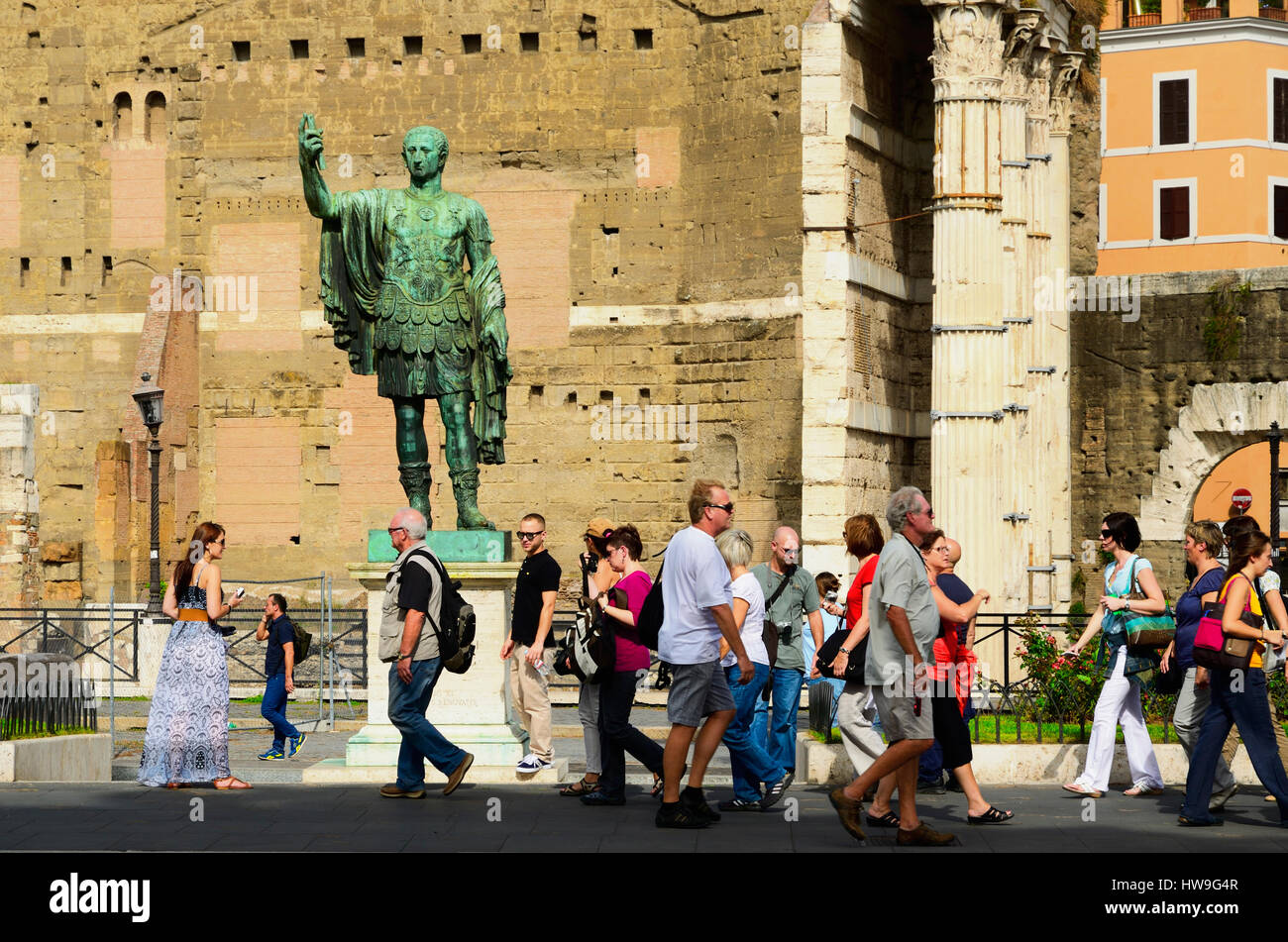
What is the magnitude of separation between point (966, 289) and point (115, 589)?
13.8m

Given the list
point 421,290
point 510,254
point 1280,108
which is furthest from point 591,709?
point 1280,108

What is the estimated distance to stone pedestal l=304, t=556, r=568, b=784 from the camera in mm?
12445

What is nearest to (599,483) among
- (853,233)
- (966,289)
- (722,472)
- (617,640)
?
(722,472)

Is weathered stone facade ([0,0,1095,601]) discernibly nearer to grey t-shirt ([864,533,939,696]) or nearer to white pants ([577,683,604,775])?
white pants ([577,683,604,775])

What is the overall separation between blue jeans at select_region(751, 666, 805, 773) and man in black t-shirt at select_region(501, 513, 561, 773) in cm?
139

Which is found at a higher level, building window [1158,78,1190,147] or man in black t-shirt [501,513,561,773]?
building window [1158,78,1190,147]

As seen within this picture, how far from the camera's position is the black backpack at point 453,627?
11398 millimetres

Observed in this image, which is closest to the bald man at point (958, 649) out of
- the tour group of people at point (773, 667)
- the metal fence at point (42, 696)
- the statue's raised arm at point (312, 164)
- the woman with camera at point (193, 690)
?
the tour group of people at point (773, 667)

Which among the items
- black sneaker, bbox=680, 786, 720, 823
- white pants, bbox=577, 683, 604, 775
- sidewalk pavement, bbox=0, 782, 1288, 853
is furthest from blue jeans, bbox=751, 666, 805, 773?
black sneaker, bbox=680, 786, 720, 823

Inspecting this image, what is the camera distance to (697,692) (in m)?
10.6

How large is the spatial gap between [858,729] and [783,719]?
4.16 ft

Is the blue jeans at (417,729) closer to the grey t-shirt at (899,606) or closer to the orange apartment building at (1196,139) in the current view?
the grey t-shirt at (899,606)

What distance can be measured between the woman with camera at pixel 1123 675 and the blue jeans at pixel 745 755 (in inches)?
72.6
